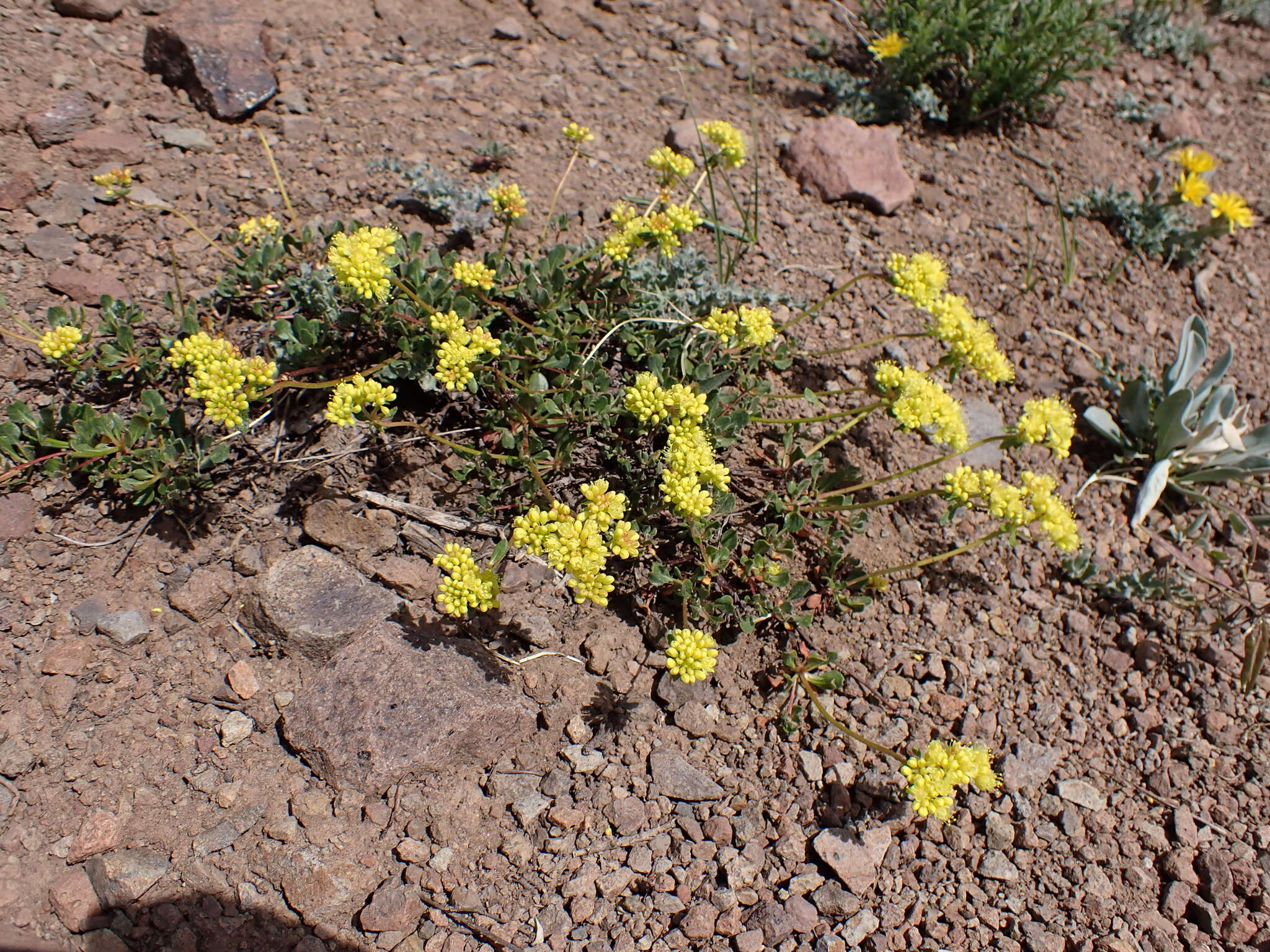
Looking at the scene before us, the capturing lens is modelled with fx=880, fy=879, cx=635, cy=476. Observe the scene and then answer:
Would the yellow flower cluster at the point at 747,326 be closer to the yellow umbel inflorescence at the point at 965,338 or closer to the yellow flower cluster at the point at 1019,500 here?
the yellow umbel inflorescence at the point at 965,338

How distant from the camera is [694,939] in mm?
2428

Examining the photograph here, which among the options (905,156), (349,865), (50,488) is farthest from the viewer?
(905,156)

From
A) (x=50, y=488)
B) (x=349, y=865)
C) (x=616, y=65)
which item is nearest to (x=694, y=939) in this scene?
(x=349, y=865)

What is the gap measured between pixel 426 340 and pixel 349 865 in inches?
64.1

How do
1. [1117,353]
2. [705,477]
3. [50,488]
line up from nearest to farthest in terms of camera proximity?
[705,477] → [50,488] → [1117,353]

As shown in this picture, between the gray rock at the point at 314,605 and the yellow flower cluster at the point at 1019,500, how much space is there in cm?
187

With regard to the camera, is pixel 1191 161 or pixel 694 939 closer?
pixel 694 939

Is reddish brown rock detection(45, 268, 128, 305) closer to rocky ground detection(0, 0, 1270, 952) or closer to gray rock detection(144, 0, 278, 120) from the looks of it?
rocky ground detection(0, 0, 1270, 952)

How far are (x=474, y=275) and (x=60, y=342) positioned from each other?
1.29 metres

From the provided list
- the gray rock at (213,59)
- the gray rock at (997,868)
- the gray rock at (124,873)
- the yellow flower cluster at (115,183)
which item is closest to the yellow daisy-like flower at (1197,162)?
the gray rock at (997,868)

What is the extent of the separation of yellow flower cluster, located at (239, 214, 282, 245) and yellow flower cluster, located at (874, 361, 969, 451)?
224cm

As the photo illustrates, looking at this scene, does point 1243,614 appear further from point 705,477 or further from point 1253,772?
point 705,477

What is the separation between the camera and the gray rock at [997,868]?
2.66 metres

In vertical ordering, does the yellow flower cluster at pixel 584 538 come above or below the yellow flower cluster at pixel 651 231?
below
